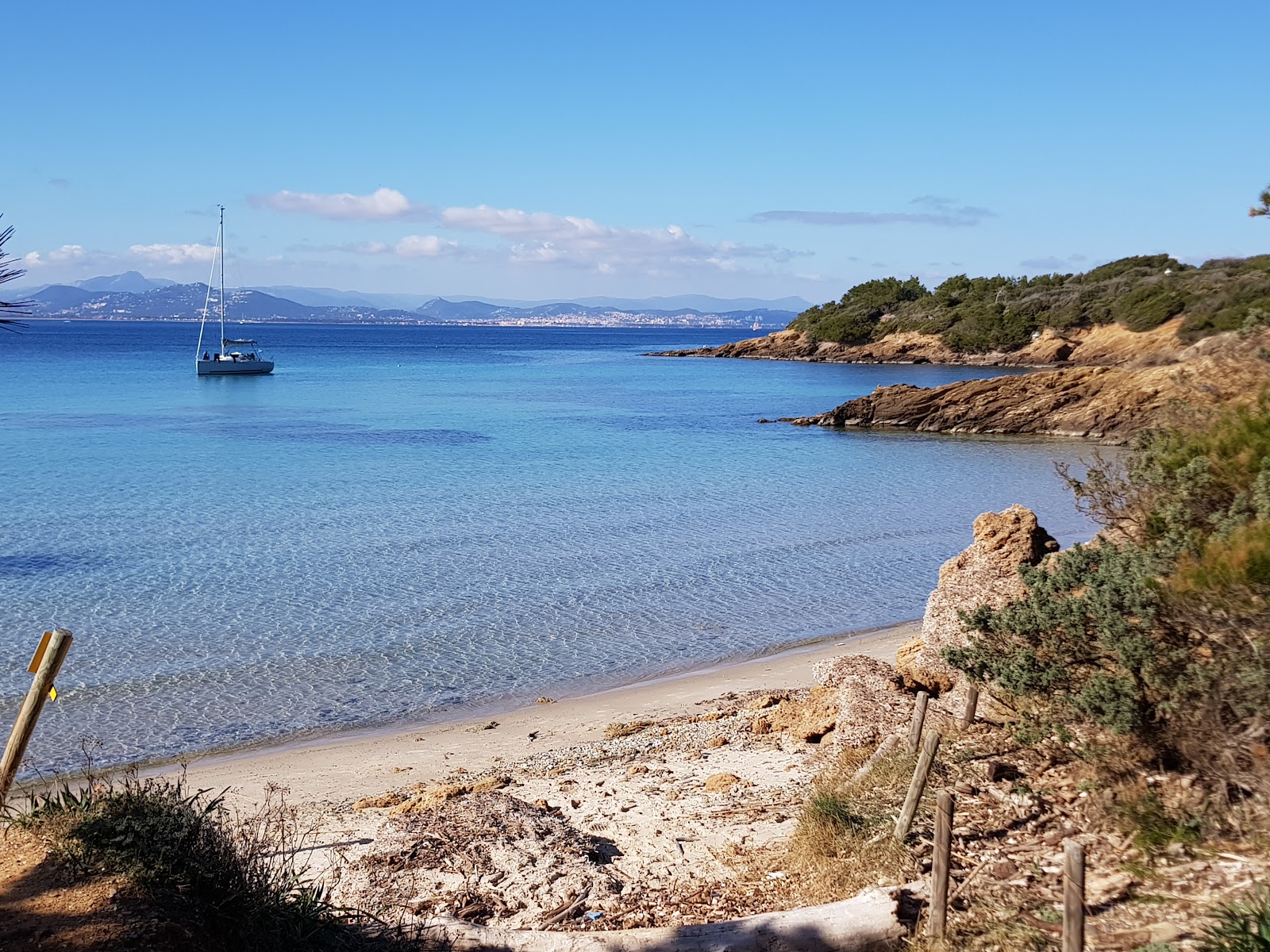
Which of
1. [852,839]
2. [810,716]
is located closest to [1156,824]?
[852,839]

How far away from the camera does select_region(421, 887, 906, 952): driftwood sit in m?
5.37

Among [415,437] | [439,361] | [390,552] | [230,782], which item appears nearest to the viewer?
[230,782]

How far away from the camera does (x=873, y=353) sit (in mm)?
84250

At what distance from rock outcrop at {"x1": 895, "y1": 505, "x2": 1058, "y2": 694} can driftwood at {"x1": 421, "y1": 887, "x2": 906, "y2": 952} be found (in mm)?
3855

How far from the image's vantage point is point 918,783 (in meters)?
6.35

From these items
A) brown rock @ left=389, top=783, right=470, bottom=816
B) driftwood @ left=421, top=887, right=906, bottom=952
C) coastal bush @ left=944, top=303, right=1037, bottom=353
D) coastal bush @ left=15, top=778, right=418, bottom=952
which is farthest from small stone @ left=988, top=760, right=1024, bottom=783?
coastal bush @ left=944, top=303, right=1037, bottom=353

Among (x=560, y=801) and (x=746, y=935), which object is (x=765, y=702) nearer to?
(x=560, y=801)

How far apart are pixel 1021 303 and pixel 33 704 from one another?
80.2 metres

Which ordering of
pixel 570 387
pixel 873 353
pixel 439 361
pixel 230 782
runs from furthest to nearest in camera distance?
pixel 439 361, pixel 873 353, pixel 570 387, pixel 230 782

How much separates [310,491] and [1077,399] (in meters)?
29.5

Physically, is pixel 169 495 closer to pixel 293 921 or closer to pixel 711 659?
pixel 711 659

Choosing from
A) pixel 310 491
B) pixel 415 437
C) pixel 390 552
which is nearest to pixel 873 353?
pixel 415 437

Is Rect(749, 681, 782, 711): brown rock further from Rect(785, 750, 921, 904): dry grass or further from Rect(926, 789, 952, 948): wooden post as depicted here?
Rect(926, 789, 952, 948): wooden post

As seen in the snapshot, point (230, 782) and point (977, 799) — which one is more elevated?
point (977, 799)
